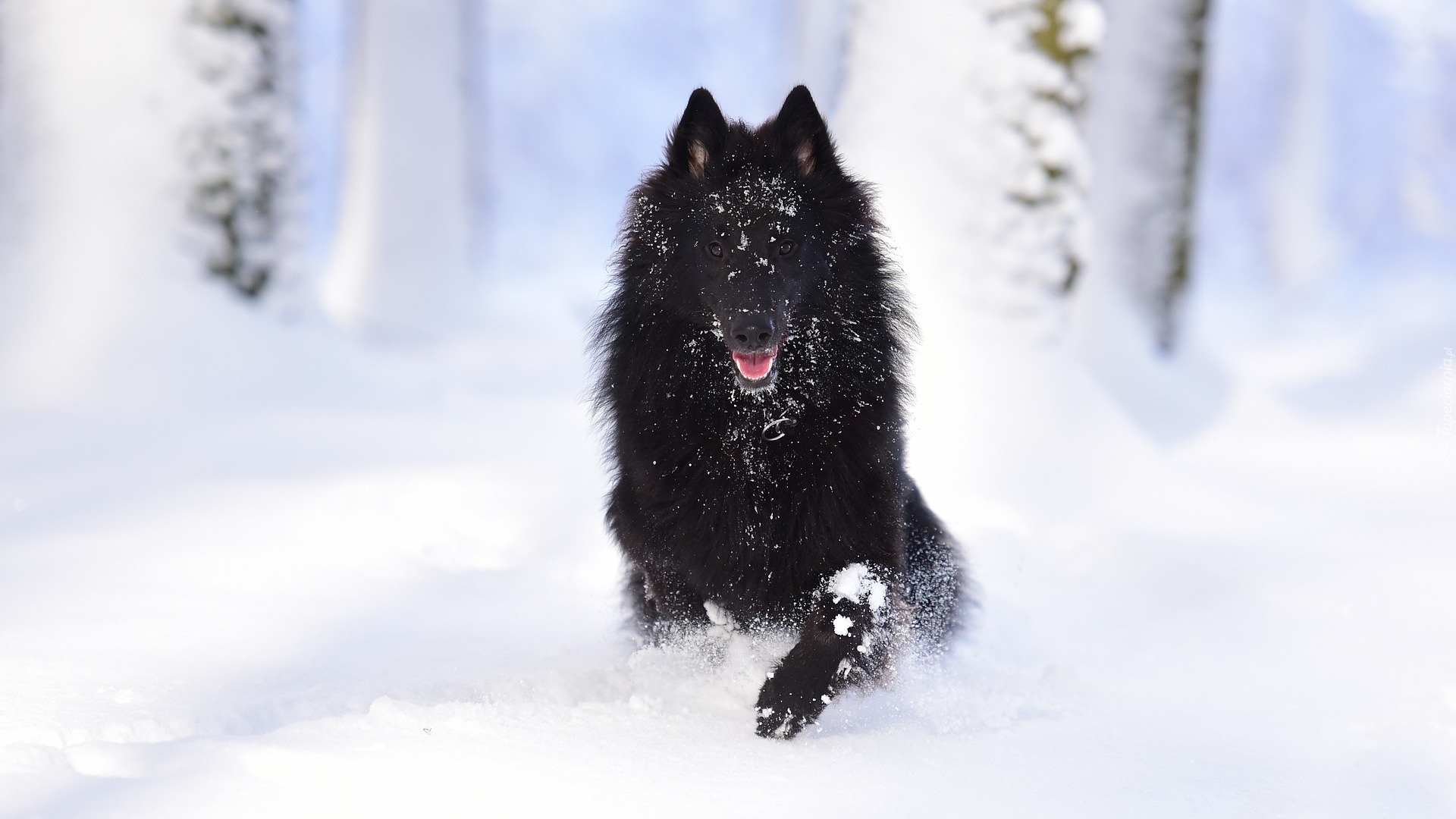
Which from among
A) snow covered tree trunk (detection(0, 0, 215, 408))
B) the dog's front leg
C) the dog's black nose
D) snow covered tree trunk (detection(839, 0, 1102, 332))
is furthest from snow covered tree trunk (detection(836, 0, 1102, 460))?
snow covered tree trunk (detection(0, 0, 215, 408))

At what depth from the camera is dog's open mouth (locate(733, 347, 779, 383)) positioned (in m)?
2.98

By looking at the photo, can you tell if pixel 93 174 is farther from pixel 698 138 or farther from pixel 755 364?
pixel 755 364

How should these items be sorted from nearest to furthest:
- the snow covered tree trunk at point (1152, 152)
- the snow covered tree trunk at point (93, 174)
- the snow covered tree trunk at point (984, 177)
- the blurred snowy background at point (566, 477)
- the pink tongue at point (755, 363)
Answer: the blurred snowy background at point (566, 477) < the pink tongue at point (755, 363) < the snow covered tree trunk at point (984, 177) < the snow covered tree trunk at point (93, 174) < the snow covered tree trunk at point (1152, 152)

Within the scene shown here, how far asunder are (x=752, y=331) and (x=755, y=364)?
0.40ft

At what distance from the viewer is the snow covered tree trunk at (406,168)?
11.7m

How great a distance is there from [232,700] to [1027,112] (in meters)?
4.66

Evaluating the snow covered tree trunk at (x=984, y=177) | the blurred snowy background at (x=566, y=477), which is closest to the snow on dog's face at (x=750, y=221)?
the blurred snowy background at (x=566, y=477)

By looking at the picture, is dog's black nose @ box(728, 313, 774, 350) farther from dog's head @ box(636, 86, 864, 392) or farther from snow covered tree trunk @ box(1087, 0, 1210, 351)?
snow covered tree trunk @ box(1087, 0, 1210, 351)

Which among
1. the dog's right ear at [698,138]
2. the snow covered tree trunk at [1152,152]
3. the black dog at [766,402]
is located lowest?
the black dog at [766,402]

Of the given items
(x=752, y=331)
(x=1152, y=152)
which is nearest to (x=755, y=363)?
(x=752, y=331)

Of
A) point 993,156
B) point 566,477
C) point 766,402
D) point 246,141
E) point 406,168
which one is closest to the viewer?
point 766,402

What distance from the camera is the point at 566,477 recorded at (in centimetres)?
552

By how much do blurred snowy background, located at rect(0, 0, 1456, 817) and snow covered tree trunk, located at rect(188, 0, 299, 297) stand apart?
0.08 ft

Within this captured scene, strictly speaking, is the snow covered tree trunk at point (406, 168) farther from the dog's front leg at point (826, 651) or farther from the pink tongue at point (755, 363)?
the dog's front leg at point (826, 651)
